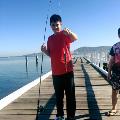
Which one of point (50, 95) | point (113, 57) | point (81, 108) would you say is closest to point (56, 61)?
point (113, 57)

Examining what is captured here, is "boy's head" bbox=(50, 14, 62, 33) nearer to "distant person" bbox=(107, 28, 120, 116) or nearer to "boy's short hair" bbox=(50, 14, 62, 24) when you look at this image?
"boy's short hair" bbox=(50, 14, 62, 24)

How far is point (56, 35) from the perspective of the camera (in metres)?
5.60

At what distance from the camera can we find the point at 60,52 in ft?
18.3

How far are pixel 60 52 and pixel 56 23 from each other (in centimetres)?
49

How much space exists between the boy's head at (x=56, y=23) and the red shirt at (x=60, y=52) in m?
0.09

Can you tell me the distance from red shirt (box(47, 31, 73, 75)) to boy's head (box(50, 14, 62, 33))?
3.6 inches

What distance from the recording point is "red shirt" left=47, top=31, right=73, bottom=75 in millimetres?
5570

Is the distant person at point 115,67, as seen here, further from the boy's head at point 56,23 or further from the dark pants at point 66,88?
the boy's head at point 56,23

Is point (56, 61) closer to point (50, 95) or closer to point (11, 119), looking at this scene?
point (11, 119)

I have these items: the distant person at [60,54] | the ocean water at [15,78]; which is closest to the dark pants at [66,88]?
the distant person at [60,54]

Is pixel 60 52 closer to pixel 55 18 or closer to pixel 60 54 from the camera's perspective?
pixel 60 54

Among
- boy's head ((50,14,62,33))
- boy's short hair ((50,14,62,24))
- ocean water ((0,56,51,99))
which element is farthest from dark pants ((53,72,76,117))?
ocean water ((0,56,51,99))

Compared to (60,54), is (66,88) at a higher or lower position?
lower

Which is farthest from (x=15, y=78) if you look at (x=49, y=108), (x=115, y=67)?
(x=115, y=67)
